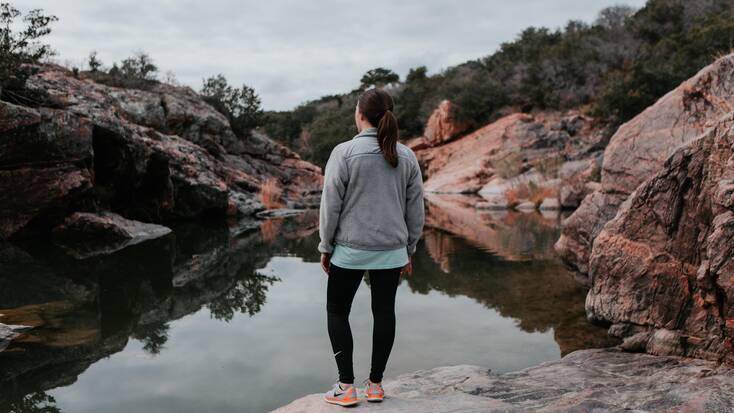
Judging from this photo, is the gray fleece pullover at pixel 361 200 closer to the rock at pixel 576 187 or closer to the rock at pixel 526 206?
the rock at pixel 576 187

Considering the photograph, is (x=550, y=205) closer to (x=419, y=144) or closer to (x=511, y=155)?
(x=511, y=155)

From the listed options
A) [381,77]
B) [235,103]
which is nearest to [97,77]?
[235,103]

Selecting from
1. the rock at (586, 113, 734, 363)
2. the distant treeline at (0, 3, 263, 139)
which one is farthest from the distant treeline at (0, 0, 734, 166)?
the rock at (586, 113, 734, 363)

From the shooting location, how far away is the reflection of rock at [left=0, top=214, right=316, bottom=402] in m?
4.96

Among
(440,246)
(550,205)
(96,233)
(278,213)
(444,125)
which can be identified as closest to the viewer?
(96,233)

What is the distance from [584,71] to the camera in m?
38.1

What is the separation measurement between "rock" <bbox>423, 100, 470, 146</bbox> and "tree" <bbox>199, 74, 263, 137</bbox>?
17009mm

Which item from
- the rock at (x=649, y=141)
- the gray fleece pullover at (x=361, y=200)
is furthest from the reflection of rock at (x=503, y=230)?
the gray fleece pullover at (x=361, y=200)

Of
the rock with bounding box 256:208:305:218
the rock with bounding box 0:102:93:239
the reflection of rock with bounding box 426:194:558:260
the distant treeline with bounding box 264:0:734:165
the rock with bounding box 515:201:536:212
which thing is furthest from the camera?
the distant treeline with bounding box 264:0:734:165

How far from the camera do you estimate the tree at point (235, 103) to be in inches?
1078

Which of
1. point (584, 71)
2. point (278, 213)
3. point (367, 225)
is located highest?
point (584, 71)

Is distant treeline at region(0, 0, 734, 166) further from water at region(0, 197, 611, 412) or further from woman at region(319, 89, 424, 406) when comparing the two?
woman at region(319, 89, 424, 406)

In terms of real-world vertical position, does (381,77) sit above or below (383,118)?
above

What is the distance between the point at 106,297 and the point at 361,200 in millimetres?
5008
